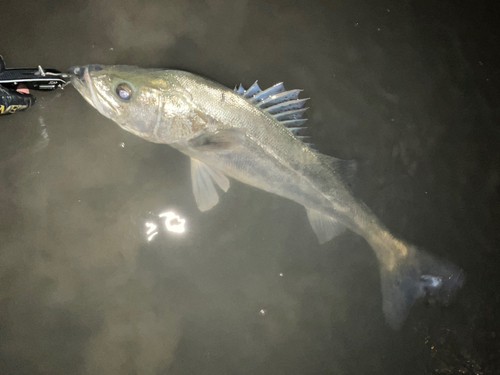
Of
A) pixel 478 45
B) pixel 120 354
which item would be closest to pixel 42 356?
pixel 120 354

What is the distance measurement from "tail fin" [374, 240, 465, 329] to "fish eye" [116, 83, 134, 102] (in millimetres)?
2130

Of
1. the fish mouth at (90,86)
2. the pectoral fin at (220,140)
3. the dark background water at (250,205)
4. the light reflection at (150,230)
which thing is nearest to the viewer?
the fish mouth at (90,86)

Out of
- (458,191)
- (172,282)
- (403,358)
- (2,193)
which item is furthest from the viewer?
(458,191)

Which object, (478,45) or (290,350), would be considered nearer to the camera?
(290,350)

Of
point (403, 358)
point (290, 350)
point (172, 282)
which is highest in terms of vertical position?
point (172, 282)

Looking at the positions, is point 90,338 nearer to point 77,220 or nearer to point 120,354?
point 120,354

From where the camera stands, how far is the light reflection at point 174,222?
7.86ft

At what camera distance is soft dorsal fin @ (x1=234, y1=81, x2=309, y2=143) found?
2064 mm

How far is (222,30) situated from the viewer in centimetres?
252

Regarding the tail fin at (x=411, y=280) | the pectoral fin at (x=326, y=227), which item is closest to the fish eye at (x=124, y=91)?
the pectoral fin at (x=326, y=227)

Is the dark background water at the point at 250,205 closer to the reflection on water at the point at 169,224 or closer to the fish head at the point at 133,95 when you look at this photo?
the reflection on water at the point at 169,224

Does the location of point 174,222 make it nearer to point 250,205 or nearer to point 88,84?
point 250,205

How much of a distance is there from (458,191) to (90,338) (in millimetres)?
3311

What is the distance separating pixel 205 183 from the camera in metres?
2.28
